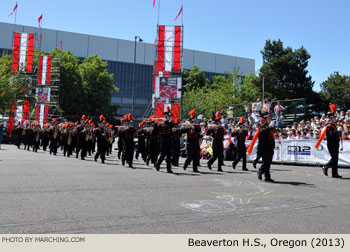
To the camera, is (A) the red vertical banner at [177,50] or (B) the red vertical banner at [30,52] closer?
(A) the red vertical banner at [177,50]

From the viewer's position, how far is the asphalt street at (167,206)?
458cm

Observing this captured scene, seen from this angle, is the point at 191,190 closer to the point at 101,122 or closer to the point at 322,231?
the point at 322,231

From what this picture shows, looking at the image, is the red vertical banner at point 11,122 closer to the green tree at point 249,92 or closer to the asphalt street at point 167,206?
the green tree at point 249,92

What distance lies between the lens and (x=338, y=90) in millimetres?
56656

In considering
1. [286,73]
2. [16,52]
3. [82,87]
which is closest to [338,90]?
[286,73]

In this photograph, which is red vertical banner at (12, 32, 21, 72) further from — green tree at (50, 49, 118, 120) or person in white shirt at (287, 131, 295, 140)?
person in white shirt at (287, 131, 295, 140)

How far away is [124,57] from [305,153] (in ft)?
231

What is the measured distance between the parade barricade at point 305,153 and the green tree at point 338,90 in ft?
134

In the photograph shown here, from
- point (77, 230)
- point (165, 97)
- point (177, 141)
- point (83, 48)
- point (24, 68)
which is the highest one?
point (83, 48)

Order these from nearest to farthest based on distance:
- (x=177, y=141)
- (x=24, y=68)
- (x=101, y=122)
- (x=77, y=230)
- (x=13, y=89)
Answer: (x=77, y=230) < (x=177, y=141) < (x=101, y=122) < (x=13, y=89) < (x=24, y=68)

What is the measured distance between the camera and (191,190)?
7.81m

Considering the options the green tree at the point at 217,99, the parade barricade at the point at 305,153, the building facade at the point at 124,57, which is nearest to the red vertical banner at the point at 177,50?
the green tree at the point at 217,99

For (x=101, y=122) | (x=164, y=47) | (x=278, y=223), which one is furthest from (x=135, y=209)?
(x=164, y=47)

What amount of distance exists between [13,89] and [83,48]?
4379cm
